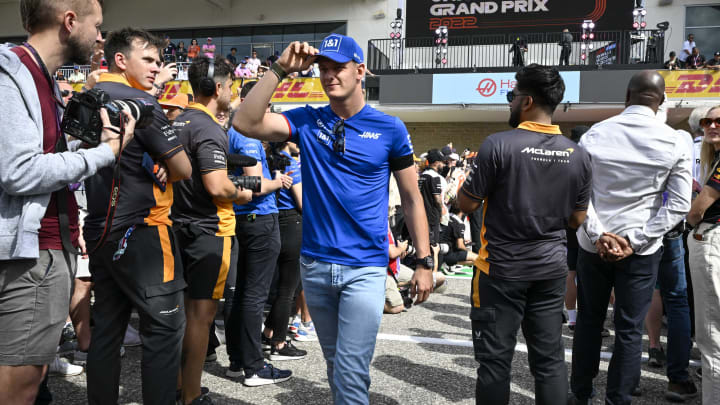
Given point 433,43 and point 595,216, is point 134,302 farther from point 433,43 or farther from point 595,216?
point 433,43

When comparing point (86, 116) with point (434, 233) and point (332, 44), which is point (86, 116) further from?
point (434, 233)

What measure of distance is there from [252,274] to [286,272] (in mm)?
545

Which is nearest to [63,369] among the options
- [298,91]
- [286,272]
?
[286,272]

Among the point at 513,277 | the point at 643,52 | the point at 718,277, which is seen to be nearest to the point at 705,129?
the point at 718,277

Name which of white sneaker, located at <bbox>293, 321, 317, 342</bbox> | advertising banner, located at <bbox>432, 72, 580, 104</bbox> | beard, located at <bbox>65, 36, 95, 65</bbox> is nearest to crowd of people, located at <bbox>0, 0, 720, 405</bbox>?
beard, located at <bbox>65, 36, 95, 65</bbox>

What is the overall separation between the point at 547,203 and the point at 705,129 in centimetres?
151

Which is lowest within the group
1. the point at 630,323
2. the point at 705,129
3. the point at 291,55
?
the point at 630,323

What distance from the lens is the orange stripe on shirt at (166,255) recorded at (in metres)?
2.45

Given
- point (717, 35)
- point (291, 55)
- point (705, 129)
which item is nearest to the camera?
point (291, 55)

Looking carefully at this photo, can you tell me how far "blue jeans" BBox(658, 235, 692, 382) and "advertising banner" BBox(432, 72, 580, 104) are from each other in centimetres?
1562

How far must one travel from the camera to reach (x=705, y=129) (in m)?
3.24

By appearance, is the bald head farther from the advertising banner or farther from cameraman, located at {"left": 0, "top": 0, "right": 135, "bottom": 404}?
the advertising banner

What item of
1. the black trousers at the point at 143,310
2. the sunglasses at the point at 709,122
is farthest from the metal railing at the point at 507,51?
the black trousers at the point at 143,310

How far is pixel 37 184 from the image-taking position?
1674 mm
